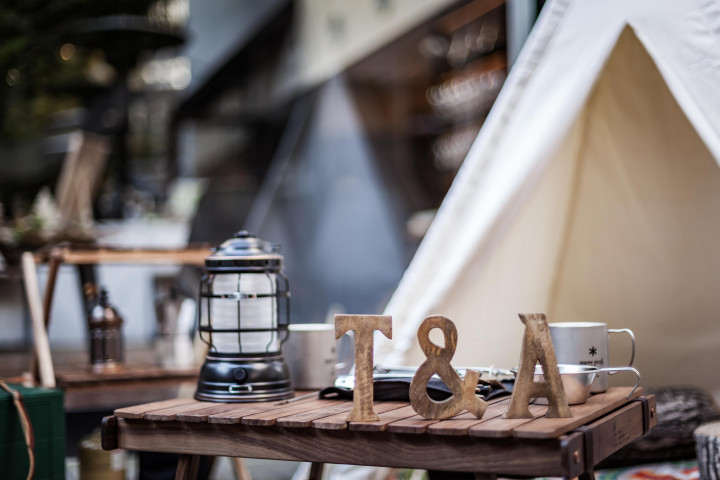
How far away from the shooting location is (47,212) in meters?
3.85

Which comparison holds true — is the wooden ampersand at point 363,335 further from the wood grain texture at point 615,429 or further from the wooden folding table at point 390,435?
the wood grain texture at point 615,429

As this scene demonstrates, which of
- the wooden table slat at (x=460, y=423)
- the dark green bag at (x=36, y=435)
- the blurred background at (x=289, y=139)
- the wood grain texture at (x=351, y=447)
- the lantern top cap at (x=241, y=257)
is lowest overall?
the dark green bag at (x=36, y=435)

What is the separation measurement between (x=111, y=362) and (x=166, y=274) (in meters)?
3.32

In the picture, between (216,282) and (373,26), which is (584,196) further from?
(373,26)

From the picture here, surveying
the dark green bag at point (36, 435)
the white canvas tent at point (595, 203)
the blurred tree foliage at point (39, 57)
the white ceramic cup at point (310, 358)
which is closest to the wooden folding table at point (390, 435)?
the white ceramic cup at point (310, 358)

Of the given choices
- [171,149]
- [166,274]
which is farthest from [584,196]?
[171,149]

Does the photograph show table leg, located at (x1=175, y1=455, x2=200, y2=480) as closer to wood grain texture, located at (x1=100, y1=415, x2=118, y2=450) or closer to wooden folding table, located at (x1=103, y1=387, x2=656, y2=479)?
wooden folding table, located at (x1=103, y1=387, x2=656, y2=479)

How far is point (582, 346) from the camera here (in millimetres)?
1723

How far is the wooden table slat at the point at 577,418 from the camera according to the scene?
1.26 meters

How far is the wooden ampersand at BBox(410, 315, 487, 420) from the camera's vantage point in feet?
4.59

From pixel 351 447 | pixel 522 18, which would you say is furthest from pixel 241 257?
pixel 522 18

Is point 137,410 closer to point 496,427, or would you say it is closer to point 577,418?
point 496,427

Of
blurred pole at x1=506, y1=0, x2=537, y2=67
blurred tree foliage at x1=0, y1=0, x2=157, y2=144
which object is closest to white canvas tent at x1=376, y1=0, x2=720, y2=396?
blurred pole at x1=506, y1=0, x2=537, y2=67

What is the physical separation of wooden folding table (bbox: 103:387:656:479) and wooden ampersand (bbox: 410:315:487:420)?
2 centimetres
